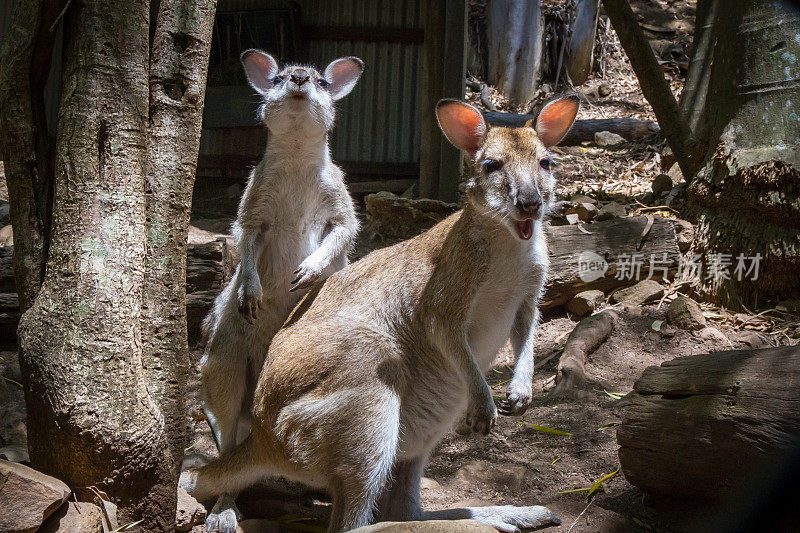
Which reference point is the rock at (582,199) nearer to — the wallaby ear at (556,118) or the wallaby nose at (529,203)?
the wallaby ear at (556,118)

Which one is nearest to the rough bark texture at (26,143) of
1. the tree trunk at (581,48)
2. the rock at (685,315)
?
the rock at (685,315)

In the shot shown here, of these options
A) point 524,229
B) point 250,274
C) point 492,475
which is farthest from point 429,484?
point 524,229

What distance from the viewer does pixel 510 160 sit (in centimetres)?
364

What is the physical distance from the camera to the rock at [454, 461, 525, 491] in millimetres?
4270

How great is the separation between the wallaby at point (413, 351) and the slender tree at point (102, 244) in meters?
0.56

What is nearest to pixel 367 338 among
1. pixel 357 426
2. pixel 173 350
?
pixel 357 426

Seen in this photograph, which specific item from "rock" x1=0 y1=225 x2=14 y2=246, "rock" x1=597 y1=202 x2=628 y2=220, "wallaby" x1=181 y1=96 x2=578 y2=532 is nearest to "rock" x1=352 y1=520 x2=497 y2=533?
"wallaby" x1=181 y1=96 x2=578 y2=532

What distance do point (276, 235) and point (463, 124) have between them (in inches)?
62.8

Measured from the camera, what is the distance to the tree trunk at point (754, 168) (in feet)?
19.5

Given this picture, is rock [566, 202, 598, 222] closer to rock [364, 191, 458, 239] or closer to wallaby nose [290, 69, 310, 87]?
rock [364, 191, 458, 239]

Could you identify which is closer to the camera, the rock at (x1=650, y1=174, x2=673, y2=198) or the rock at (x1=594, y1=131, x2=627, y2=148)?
the rock at (x1=650, y1=174, x2=673, y2=198)

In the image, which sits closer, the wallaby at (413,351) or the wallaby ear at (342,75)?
the wallaby at (413,351)

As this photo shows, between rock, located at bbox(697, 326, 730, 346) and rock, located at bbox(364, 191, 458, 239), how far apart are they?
10.5ft

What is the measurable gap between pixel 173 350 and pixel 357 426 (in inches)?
38.5
